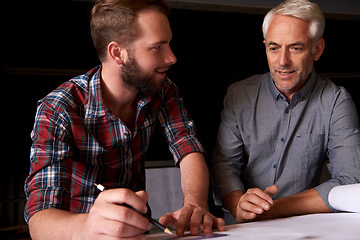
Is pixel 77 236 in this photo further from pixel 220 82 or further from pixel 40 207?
pixel 220 82

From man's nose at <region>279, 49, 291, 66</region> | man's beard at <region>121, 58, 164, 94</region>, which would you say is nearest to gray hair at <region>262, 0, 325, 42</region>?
man's nose at <region>279, 49, 291, 66</region>

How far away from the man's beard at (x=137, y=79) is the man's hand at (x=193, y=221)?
1.48ft

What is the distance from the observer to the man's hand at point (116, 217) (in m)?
0.68

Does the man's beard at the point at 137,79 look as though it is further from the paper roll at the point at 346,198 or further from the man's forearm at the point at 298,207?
the paper roll at the point at 346,198

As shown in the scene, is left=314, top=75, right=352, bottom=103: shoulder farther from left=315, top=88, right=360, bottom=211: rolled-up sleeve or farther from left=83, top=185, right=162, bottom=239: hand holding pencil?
left=83, top=185, right=162, bottom=239: hand holding pencil

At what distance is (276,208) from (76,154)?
667mm

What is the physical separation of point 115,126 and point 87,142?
113mm

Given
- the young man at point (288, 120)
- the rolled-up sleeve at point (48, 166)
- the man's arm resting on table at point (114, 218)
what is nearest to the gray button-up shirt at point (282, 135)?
the young man at point (288, 120)

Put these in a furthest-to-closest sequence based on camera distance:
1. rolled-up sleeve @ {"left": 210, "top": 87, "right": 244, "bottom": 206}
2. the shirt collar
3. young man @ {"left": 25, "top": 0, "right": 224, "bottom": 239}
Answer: the shirt collar → rolled-up sleeve @ {"left": 210, "top": 87, "right": 244, "bottom": 206} → young man @ {"left": 25, "top": 0, "right": 224, "bottom": 239}

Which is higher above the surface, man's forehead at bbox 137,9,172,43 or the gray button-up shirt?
man's forehead at bbox 137,9,172,43

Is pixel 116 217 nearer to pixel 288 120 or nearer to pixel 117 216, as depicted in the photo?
pixel 117 216

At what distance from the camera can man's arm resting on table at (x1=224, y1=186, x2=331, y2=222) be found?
1.02m

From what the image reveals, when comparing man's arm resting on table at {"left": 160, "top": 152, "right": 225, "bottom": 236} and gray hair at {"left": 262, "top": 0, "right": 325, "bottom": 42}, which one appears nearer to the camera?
man's arm resting on table at {"left": 160, "top": 152, "right": 225, "bottom": 236}

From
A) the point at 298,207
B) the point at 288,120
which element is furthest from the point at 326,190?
the point at 288,120
